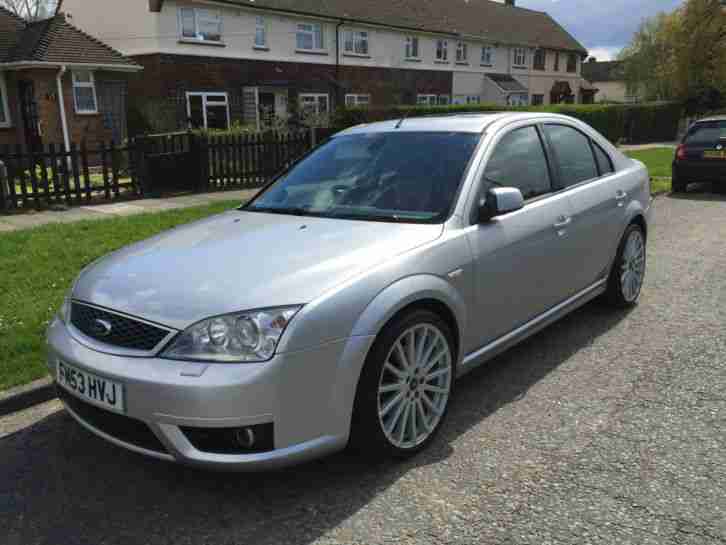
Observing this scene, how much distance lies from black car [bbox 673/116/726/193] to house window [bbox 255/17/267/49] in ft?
62.0

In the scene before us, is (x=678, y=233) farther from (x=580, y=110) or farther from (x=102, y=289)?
(x=580, y=110)

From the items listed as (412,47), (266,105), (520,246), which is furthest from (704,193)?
(412,47)

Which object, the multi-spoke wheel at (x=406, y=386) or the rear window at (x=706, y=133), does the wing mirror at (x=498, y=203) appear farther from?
Answer: the rear window at (x=706, y=133)

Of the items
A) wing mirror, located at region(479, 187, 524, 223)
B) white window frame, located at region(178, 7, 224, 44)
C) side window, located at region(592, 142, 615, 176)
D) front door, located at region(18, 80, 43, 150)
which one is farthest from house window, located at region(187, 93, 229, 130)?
wing mirror, located at region(479, 187, 524, 223)

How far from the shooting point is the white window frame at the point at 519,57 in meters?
42.7

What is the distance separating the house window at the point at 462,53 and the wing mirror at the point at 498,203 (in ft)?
121

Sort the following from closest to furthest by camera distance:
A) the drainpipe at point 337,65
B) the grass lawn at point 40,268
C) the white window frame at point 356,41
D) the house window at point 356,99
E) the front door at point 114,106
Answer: the grass lawn at point 40,268 → the front door at point 114,106 → the drainpipe at point 337,65 → the white window frame at point 356,41 → the house window at point 356,99

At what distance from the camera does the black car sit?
1262 centimetres

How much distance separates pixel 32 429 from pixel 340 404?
6.56 feet

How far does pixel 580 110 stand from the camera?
27.1m

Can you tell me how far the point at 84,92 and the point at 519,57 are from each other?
30.5 meters

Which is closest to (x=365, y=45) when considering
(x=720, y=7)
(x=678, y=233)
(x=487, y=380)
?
(x=720, y=7)

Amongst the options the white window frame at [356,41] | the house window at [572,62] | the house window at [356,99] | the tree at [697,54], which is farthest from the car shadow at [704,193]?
the house window at [572,62]

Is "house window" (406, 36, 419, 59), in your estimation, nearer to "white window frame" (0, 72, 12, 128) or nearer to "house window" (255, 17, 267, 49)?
"house window" (255, 17, 267, 49)
